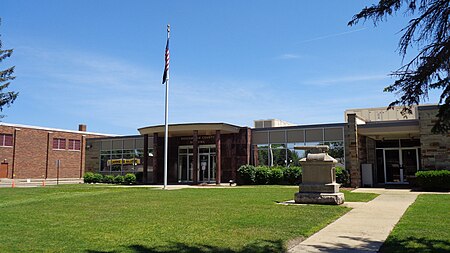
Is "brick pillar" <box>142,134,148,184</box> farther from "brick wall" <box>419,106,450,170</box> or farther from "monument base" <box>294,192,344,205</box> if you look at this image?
"monument base" <box>294,192,344,205</box>

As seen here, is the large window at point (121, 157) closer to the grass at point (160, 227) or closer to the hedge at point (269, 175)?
the hedge at point (269, 175)

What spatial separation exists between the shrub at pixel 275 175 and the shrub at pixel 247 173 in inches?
44.8

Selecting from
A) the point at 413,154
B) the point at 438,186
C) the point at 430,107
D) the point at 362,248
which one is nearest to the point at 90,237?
the point at 362,248

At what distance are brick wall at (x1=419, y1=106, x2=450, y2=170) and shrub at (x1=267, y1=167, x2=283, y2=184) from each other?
884 cm

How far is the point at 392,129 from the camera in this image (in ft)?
79.7

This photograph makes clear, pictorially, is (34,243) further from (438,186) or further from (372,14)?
(438,186)

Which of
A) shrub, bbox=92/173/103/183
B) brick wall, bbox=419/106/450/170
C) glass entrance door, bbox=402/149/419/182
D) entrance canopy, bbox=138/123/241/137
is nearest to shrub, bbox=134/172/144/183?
shrub, bbox=92/173/103/183

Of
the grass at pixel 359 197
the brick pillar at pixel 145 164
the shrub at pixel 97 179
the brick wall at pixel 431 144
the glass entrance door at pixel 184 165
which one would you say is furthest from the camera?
the shrub at pixel 97 179

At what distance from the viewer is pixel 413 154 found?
26562 mm

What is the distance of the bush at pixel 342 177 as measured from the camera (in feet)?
81.9

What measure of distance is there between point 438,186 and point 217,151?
1466 cm

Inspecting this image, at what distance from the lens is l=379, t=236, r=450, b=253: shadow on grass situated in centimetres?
670

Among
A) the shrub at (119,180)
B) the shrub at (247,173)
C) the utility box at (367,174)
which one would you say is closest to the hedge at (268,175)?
the shrub at (247,173)

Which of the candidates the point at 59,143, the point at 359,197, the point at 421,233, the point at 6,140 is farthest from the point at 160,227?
the point at 59,143
